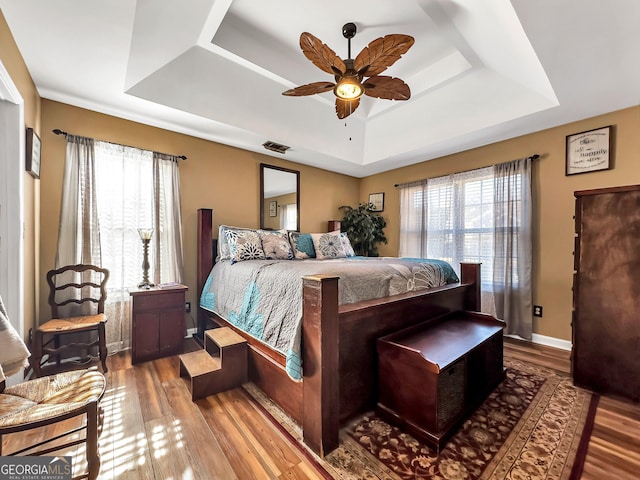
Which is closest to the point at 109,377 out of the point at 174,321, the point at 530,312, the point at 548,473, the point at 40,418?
the point at 174,321

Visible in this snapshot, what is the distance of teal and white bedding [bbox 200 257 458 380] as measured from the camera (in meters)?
1.68

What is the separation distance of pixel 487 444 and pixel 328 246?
2.46 meters

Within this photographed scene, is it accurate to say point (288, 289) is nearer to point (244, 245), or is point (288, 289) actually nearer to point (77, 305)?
point (244, 245)

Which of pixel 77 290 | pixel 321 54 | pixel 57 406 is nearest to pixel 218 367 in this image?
pixel 57 406

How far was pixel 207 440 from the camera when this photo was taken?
1539mm

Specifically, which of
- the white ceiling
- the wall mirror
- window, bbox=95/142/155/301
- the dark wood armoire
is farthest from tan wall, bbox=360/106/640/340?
window, bbox=95/142/155/301

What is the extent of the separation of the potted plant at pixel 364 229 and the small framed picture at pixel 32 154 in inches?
150

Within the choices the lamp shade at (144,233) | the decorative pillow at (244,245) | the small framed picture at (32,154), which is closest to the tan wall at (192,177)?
the small framed picture at (32,154)

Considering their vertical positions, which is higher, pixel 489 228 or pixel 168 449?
pixel 489 228

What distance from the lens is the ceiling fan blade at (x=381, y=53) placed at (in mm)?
1683

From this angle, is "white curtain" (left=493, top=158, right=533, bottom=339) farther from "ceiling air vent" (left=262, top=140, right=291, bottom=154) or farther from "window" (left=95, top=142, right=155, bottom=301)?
"window" (left=95, top=142, right=155, bottom=301)

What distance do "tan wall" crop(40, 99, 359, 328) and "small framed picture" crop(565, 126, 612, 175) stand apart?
10.4 ft

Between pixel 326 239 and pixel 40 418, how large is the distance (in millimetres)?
2921

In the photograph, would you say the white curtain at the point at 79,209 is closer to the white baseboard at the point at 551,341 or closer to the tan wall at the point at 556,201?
the tan wall at the point at 556,201
